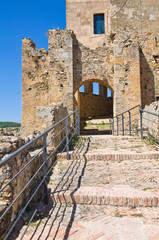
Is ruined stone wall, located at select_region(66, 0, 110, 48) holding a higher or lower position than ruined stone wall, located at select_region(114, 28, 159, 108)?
higher

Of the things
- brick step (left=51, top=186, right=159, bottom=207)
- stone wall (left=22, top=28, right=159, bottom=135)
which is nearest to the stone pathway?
brick step (left=51, top=186, right=159, bottom=207)

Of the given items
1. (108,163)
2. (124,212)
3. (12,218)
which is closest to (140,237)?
(124,212)

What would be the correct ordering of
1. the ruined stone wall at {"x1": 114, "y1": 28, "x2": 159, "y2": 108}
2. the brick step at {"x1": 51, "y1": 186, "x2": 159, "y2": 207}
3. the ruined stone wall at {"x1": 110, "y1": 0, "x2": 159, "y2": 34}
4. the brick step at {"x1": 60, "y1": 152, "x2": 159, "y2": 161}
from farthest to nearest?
1. the ruined stone wall at {"x1": 110, "y1": 0, "x2": 159, "y2": 34}
2. the ruined stone wall at {"x1": 114, "y1": 28, "x2": 159, "y2": 108}
3. the brick step at {"x1": 60, "y1": 152, "x2": 159, "y2": 161}
4. the brick step at {"x1": 51, "y1": 186, "x2": 159, "y2": 207}

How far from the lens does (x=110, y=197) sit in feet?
9.92

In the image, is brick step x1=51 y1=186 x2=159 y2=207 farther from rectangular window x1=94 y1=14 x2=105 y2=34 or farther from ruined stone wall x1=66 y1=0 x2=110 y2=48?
rectangular window x1=94 y1=14 x2=105 y2=34

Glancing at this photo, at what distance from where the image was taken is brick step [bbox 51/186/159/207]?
116 inches

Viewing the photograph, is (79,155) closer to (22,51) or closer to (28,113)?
(28,113)

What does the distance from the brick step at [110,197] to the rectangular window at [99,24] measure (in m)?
15.2

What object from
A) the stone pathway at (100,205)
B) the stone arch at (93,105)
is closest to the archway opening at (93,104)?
the stone arch at (93,105)

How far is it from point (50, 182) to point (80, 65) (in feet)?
30.9

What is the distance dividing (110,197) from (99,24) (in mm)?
15772

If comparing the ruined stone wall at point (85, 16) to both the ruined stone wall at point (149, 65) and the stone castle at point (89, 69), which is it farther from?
the ruined stone wall at point (149, 65)

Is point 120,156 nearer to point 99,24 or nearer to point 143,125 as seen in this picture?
point 143,125

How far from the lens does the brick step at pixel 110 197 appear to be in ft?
9.67
